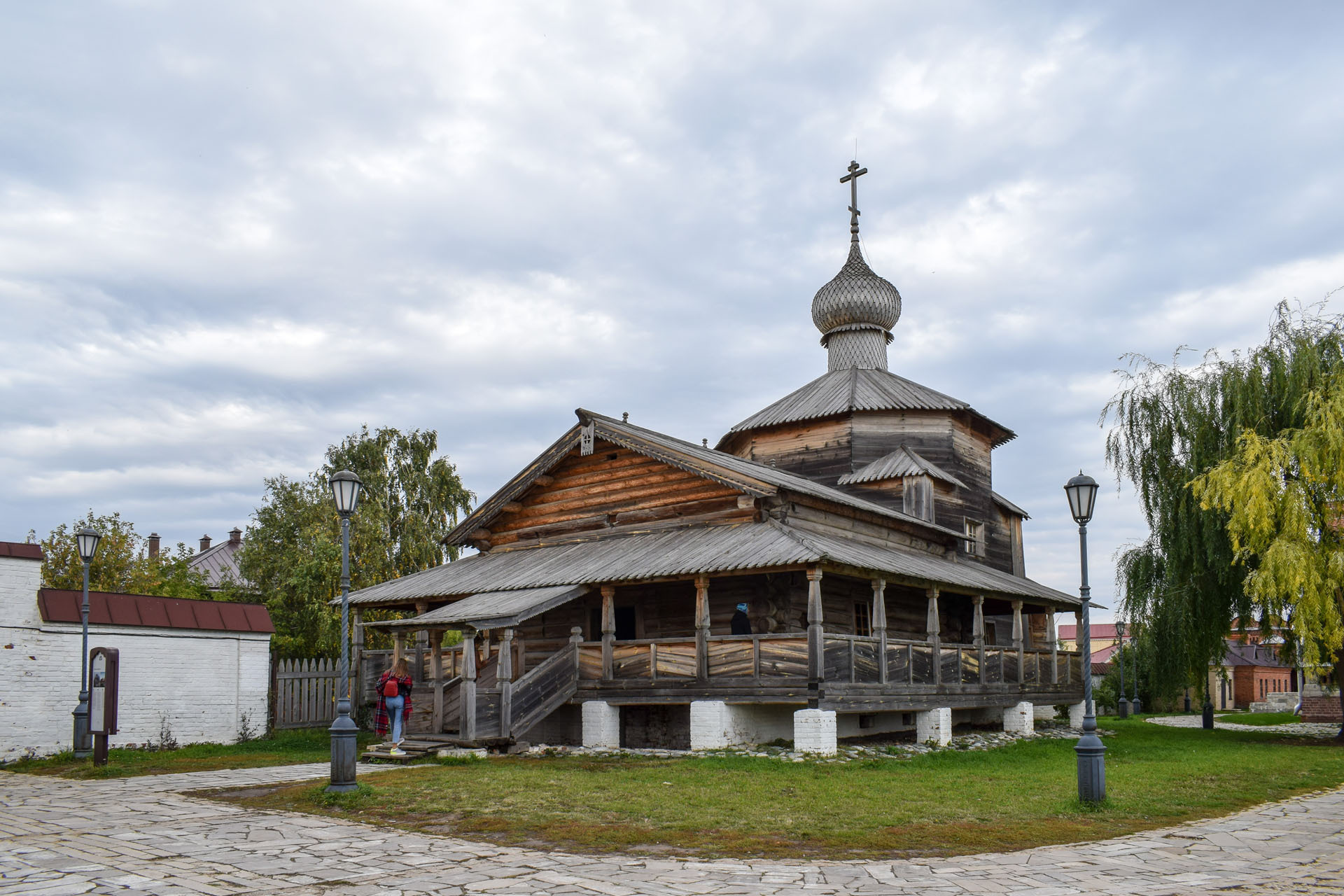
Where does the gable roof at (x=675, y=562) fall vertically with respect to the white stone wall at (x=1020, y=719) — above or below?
above

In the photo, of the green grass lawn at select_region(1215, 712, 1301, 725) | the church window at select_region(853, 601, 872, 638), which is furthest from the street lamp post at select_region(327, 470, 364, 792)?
the green grass lawn at select_region(1215, 712, 1301, 725)

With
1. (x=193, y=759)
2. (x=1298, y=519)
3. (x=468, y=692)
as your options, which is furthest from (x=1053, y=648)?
(x=193, y=759)

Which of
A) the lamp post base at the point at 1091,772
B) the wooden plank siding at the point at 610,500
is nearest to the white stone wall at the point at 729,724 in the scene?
the wooden plank siding at the point at 610,500

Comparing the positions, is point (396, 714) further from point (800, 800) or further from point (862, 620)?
point (862, 620)

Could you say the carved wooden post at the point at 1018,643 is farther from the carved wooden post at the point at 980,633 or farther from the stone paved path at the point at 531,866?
the stone paved path at the point at 531,866

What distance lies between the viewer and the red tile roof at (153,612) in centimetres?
1916

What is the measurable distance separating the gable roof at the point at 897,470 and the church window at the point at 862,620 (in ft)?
18.0

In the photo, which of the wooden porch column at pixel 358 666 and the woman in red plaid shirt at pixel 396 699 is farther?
the wooden porch column at pixel 358 666

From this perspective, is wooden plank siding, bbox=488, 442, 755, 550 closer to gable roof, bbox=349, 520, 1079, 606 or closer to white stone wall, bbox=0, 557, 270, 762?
gable roof, bbox=349, 520, 1079, 606

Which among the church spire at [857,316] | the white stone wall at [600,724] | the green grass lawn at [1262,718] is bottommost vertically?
the green grass lawn at [1262,718]

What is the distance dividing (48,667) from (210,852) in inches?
473

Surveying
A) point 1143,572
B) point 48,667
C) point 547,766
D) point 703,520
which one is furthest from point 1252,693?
point 48,667

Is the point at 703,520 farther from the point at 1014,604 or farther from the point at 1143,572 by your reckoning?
the point at 1143,572

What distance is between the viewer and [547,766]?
16.2 meters
